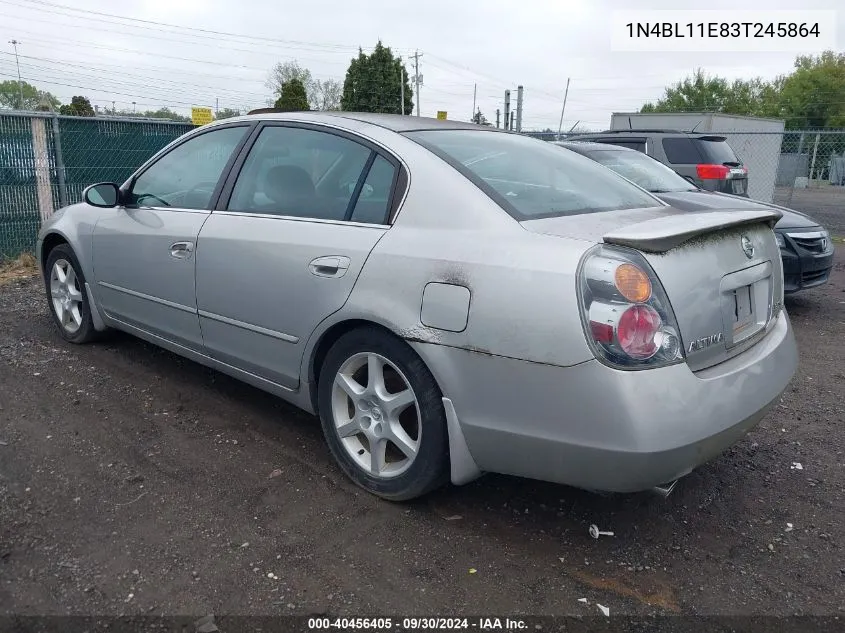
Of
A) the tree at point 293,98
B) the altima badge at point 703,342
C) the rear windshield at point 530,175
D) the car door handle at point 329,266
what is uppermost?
the tree at point 293,98

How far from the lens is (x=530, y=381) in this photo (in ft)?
7.83

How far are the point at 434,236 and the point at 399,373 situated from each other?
56 centimetres

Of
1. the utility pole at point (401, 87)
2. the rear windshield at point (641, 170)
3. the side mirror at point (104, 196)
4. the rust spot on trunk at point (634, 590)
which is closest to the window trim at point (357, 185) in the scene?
the side mirror at point (104, 196)

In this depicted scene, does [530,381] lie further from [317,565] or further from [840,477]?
[840,477]

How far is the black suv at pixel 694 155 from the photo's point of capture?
29.7 ft

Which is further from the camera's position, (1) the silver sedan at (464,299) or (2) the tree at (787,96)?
(2) the tree at (787,96)

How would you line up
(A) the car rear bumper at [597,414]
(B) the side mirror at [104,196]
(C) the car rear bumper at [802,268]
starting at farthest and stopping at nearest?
(C) the car rear bumper at [802,268], (B) the side mirror at [104,196], (A) the car rear bumper at [597,414]

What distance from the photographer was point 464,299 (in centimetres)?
252

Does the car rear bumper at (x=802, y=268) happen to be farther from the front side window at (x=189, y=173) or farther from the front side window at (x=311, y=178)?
the front side window at (x=189, y=173)

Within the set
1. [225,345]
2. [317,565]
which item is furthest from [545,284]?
[225,345]

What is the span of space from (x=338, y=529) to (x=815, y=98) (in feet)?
212

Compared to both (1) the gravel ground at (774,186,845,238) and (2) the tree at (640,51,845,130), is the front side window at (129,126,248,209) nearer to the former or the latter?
(1) the gravel ground at (774,186,845,238)

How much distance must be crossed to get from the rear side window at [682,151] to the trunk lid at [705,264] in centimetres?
672

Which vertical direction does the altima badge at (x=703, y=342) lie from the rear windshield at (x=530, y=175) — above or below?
below
